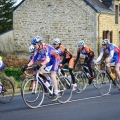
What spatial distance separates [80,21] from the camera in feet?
132

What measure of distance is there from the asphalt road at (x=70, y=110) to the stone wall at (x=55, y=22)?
23714 mm

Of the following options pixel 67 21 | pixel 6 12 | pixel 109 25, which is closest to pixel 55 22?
pixel 67 21

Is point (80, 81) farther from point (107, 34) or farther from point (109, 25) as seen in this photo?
point (107, 34)

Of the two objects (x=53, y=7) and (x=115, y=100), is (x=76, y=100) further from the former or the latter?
(x=53, y=7)

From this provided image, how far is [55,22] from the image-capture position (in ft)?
135

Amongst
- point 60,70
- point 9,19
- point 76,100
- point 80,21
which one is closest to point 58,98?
point 76,100

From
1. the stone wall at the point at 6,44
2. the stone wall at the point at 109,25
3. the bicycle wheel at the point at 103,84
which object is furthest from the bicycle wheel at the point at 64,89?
the stone wall at the point at 6,44

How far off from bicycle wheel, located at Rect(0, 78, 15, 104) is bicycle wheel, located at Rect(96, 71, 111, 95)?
339 cm

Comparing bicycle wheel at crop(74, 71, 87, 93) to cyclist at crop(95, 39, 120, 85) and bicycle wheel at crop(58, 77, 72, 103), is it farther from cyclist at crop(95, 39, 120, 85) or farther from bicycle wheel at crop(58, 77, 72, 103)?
bicycle wheel at crop(58, 77, 72, 103)

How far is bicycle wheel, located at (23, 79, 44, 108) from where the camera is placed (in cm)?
1335

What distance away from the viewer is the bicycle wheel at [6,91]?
1488 centimetres

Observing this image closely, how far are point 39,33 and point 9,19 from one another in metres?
20.5

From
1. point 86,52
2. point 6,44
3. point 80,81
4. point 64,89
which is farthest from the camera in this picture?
point 6,44

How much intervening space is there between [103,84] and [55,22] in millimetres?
23989
